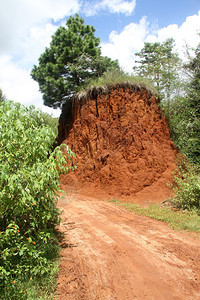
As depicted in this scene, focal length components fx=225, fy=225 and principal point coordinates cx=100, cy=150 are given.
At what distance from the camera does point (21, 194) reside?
118 inches

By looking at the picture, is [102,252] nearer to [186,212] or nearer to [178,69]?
[186,212]

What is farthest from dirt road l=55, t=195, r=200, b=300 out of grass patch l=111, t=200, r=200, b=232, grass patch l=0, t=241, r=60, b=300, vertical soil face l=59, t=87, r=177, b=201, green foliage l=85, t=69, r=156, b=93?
green foliage l=85, t=69, r=156, b=93

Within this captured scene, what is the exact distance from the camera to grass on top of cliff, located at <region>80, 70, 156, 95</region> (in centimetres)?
1054

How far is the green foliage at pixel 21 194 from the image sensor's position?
290 centimetres

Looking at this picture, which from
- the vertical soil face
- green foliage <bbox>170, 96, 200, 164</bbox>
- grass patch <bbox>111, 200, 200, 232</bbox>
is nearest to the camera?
grass patch <bbox>111, 200, 200, 232</bbox>

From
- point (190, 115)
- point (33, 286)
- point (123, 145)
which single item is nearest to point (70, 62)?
point (123, 145)

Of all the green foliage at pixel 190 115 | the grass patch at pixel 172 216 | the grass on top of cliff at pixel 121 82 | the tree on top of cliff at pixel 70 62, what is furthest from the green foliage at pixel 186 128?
the tree on top of cliff at pixel 70 62

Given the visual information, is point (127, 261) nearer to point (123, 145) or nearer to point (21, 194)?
point (21, 194)

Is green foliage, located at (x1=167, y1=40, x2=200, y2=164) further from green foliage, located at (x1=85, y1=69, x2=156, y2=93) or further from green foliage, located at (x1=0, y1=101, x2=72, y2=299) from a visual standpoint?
green foliage, located at (x1=0, y1=101, x2=72, y2=299)

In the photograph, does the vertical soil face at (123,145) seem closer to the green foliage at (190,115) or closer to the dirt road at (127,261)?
the green foliage at (190,115)

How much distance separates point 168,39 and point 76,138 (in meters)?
11.0

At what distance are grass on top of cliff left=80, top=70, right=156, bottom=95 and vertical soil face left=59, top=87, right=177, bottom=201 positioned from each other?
10.5 inches

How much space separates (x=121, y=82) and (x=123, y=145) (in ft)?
10.2

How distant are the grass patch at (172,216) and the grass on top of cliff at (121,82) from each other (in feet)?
18.7
